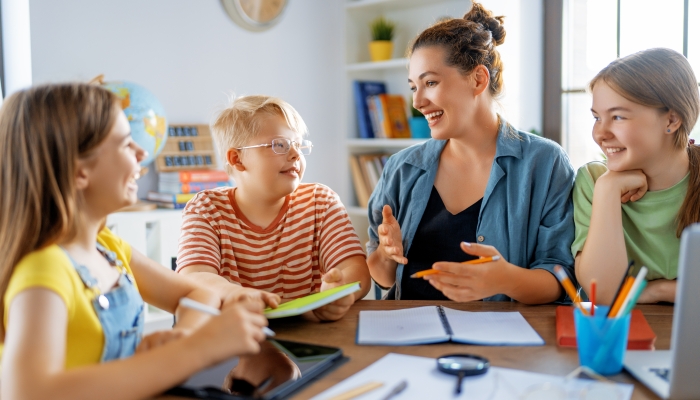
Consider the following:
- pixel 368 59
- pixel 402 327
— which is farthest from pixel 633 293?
pixel 368 59

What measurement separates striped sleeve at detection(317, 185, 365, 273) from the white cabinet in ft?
3.83

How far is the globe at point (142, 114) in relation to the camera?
2.48m

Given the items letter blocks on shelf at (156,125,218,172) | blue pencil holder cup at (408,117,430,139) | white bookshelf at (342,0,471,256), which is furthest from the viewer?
white bookshelf at (342,0,471,256)

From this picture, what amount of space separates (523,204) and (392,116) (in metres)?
1.94

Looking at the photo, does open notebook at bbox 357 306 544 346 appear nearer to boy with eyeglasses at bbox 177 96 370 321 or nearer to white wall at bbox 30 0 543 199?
boy with eyeglasses at bbox 177 96 370 321

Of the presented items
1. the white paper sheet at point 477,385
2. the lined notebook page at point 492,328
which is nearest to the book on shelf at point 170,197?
the lined notebook page at point 492,328

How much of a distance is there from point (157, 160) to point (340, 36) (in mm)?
1384

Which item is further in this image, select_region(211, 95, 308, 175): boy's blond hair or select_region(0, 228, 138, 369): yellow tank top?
select_region(211, 95, 308, 175): boy's blond hair

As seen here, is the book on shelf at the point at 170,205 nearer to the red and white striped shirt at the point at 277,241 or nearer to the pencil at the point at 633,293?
the red and white striped shirt at the point at 277,241

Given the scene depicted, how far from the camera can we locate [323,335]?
Answer: 3.85ft

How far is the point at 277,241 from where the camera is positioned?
5.35 ft

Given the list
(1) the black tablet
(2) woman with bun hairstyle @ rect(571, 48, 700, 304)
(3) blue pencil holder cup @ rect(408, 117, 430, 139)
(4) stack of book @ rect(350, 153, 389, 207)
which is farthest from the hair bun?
(4) stack of book @ rect(350, 153, 389, 207)

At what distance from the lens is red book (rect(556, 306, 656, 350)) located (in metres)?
1.05

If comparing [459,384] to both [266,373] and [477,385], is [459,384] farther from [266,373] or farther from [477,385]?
[266,373]
